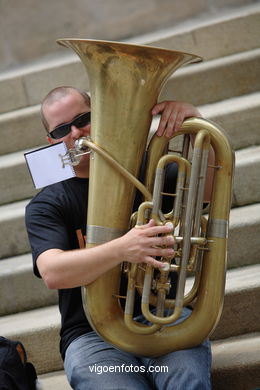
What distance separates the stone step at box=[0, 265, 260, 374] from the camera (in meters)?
2.55

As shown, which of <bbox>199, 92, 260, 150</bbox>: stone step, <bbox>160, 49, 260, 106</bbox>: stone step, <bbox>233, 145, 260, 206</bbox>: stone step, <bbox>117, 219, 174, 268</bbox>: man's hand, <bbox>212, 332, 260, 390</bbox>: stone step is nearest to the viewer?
<bbox>117, 219, 174, 268</bbox>: man's hand

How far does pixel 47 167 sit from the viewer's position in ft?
6.42

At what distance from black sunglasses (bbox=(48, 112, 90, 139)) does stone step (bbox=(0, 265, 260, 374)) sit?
0.87 metres

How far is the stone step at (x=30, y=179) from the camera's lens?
9.96 feet

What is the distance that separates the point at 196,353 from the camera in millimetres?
2014

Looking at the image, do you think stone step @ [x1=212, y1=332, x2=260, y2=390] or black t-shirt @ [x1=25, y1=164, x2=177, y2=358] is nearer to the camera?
black t-shirt @ [x1=25, y1=164, x2=177, y2=358]

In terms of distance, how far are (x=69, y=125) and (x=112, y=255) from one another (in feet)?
1.69

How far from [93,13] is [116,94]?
9.53ft

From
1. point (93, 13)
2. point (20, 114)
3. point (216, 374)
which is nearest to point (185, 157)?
point (216, 374)

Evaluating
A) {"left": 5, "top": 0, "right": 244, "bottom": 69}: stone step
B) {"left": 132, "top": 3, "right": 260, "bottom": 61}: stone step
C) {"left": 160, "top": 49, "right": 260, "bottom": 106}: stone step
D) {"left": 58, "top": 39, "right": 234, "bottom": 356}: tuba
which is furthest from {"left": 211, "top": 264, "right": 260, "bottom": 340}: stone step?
{"left": 5, "top": 0, "right": 244, "bottom": 69}: stone step

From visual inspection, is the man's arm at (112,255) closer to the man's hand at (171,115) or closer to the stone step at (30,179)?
the man's hand at (171,115)

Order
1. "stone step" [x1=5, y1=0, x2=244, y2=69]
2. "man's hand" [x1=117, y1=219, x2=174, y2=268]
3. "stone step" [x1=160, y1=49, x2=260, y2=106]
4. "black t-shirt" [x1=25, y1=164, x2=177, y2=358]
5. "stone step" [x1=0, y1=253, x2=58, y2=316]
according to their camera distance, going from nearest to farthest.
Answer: "man's hand" [x1=117, y1=219, x2=174, y2=268]
"black t-shirt" [x1=25, y1=164, x2=177, y2=358]
"stone step" [x1=0, y1=253, x2=58, y2=316]
"stone step" [x1=160, y1=49, x2=260, y2=106]
"stone step" [x1=5, y1=0, x2=244, y2=69]

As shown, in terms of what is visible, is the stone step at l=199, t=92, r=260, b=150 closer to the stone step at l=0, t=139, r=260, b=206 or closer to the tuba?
the stone step at l=0, t=139, r=260, b=206

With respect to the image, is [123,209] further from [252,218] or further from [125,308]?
[252,218]
